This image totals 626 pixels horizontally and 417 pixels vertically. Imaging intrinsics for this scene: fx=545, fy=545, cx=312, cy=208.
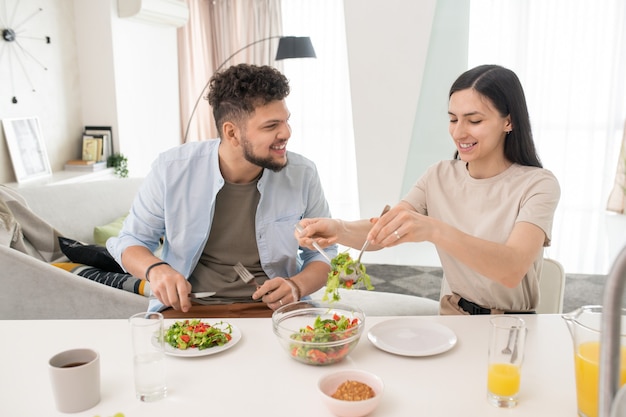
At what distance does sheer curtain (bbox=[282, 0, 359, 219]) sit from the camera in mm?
5789

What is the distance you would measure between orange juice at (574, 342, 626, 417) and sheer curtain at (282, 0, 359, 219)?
16.5ft

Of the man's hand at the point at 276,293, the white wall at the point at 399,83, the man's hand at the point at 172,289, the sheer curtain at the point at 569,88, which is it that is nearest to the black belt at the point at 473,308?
the man's hand at the point at 276,293

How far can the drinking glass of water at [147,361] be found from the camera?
109 centimetres

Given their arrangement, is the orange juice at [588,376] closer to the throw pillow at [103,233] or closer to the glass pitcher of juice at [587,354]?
the glass pitcher of juice at [587,354]

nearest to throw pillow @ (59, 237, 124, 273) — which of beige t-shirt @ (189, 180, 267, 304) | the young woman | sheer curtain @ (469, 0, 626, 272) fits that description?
beige t-shirt @ (189, 180, 267, 304)

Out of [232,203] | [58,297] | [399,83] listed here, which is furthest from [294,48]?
[58,297]

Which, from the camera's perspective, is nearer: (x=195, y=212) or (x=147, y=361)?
(x=147, y=361)

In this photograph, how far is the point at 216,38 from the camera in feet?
20.1

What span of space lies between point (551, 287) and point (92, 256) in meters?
2.23

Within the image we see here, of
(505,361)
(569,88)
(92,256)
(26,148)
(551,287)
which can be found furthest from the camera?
(569,88)

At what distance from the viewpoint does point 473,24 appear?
4.77 metres

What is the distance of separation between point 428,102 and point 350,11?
84cm

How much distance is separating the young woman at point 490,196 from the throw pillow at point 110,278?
4.19 ft

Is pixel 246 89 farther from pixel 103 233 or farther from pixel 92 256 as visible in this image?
pixel 103 233
